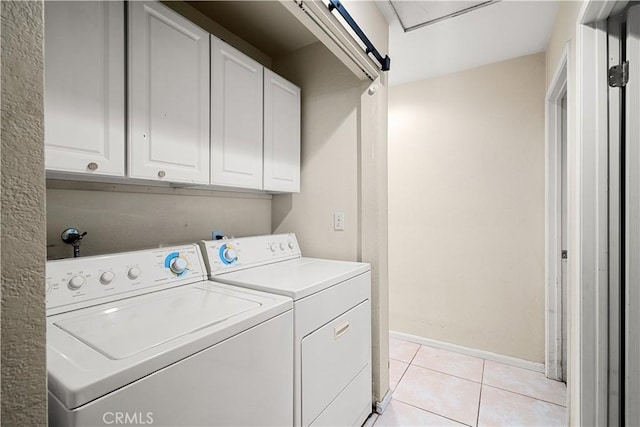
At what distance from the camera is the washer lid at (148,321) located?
76cm

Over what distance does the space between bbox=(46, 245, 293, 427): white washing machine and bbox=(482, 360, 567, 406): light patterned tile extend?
1831 millimetres

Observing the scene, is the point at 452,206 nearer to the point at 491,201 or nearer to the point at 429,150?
the point at 491,201

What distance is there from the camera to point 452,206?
265 cm

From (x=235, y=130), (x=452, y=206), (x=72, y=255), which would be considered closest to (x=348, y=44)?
(x=235, y=130)

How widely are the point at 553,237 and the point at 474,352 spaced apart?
1.14 meters

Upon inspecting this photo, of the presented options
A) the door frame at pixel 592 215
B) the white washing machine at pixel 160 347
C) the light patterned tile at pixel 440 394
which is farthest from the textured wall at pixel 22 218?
the light patterned tile at pixel 440 394

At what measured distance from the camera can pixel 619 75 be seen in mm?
1247

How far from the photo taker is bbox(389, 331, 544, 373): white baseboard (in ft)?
7.72

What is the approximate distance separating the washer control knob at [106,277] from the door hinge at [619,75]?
85.2 inches

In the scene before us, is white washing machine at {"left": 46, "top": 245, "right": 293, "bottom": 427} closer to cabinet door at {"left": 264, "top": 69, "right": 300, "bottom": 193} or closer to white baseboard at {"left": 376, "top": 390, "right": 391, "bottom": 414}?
cabinet door at {"left": 264, "top": 69, "right": 300, "bottom": 193}

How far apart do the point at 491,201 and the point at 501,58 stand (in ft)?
3.82

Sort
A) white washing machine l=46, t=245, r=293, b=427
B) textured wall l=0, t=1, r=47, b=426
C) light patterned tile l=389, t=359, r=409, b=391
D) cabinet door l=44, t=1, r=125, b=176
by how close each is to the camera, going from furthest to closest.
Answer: light patterned tile l=389, t=359, r=409, b=391, cabinet door l=44, t=1, r=125, b=176, white washing machine l=46, t=245, r=293, b=427, textured wall l=0, t=1, r=47, b=426

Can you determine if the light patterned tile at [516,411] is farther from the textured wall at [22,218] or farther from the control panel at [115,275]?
the textured wall at [22,218]

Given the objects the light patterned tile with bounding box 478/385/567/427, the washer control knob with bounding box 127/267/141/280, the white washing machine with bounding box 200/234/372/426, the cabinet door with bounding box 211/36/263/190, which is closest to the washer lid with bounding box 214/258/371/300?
the white washing machine with bounding box 200/234/372/426
